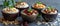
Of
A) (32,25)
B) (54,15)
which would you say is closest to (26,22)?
(32,25)

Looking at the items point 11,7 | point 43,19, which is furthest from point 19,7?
point 43,19

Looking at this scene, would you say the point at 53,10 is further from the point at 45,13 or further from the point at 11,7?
the point at 11,7

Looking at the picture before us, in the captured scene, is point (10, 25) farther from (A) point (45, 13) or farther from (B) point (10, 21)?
(A) point (45, 13)

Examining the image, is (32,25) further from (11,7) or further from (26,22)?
(11,7)

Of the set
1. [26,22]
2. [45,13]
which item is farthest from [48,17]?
[26,22]

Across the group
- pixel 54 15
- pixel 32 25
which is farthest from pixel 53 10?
pixel 32 25

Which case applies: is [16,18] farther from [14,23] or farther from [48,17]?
[48,17]
